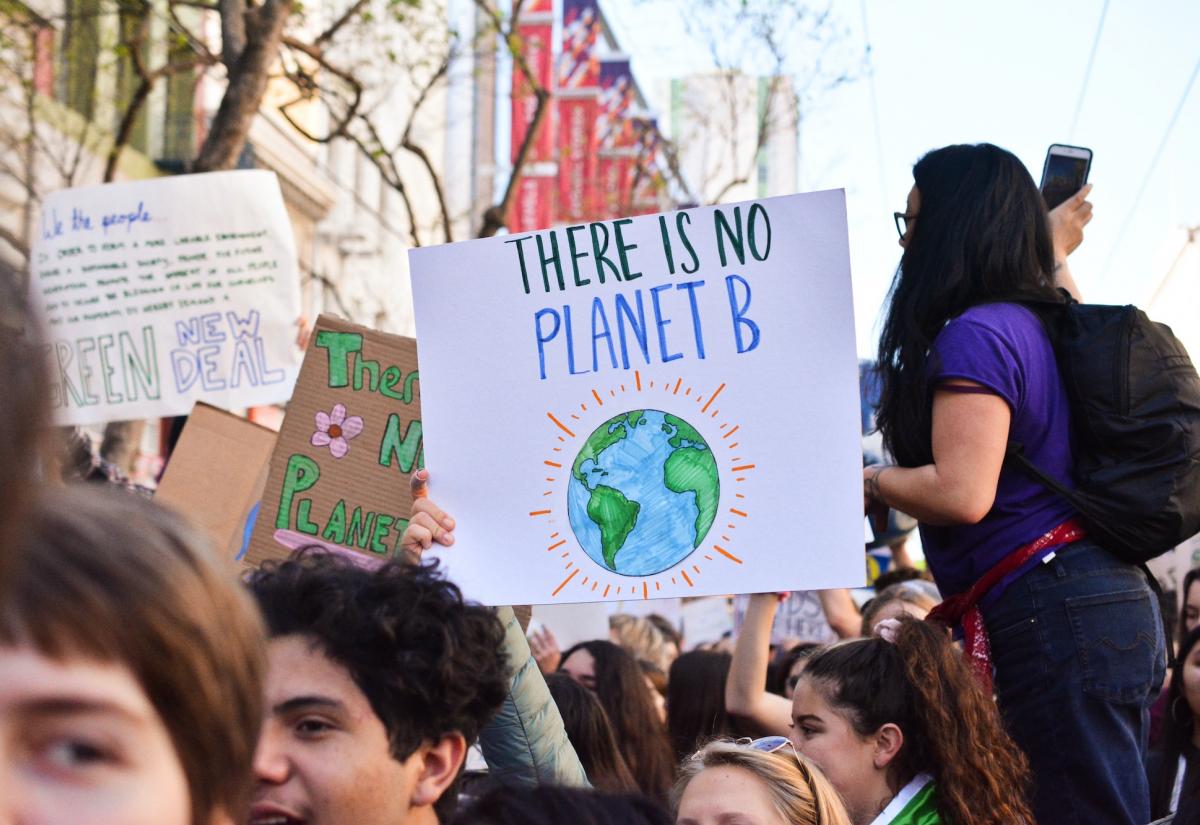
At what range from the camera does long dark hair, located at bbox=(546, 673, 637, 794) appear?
397cm

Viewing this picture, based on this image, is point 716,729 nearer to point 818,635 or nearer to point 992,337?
point 992,337

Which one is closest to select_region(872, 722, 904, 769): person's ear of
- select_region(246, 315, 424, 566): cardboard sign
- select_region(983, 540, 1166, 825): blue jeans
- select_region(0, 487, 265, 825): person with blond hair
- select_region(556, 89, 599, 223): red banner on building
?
select_region(983, 540, 1166, 825): blue jeans

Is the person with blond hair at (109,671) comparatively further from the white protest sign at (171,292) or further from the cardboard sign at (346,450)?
the white protest sign at (171,292)

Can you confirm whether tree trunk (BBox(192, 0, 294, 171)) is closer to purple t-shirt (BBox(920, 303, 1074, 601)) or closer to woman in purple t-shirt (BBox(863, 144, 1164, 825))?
woman in purple t-shirt (BBox(863, 144, 1164, 825))

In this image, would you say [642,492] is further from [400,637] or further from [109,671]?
[109,671]

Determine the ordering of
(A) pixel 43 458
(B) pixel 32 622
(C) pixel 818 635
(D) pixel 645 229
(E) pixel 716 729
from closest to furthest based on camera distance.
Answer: (A) pixel 43 458 → (B) pixel 32 622 → (D) pixel 645 229 → (E) pixel 716 729 → (C) pixel 818 635

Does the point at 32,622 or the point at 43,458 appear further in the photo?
the point at 32,622

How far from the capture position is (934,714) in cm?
301

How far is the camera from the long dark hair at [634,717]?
4637mm

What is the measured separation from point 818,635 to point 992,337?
4.77m

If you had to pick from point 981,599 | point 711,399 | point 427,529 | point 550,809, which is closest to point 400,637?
point 550,809

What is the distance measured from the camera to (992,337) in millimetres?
2748

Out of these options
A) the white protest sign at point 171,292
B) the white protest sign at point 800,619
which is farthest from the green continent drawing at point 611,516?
the white protest sign at point 800,619

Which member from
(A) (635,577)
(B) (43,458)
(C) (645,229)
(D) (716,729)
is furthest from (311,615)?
(D) (716,729)
